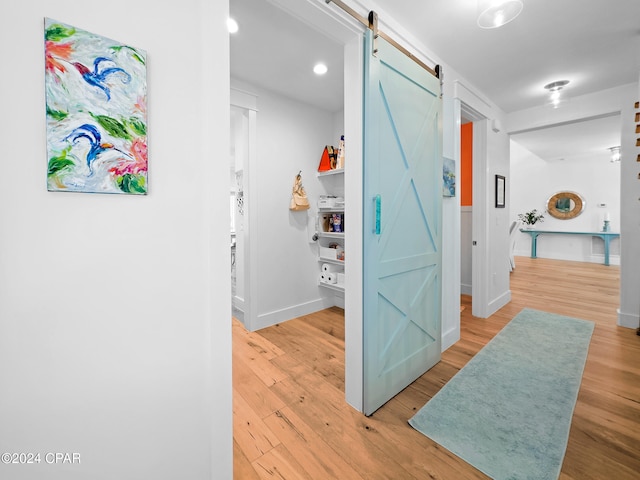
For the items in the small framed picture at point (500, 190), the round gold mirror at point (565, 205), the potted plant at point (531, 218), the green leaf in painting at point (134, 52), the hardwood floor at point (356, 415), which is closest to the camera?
the green leaf in painting at point (134, 52)

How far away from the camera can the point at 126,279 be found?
2.91 ft

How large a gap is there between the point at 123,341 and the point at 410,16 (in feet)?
8.28

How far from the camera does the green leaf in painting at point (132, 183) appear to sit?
86 cm

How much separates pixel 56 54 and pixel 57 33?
6cm

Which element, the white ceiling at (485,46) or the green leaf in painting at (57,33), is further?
the white ceiling at (485,46)

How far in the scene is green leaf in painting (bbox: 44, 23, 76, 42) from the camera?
2.46 ft

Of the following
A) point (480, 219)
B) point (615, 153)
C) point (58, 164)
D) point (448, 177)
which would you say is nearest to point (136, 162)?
point (58, 164)

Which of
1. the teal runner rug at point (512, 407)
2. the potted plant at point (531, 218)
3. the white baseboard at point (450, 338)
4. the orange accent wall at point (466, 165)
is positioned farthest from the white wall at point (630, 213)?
the potted plant at point (531, 218)

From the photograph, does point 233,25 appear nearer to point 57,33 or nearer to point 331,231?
point 57,33

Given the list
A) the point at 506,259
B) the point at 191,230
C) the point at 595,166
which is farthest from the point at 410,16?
the point at 595,166

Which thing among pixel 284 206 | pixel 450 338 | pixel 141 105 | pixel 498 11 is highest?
pixel 498 11

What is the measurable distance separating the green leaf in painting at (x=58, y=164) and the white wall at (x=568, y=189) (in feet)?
25.3

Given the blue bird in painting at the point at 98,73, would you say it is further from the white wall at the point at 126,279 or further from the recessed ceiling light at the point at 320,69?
the recessed ceiling light at the point at 320,69

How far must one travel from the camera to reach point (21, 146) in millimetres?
727
